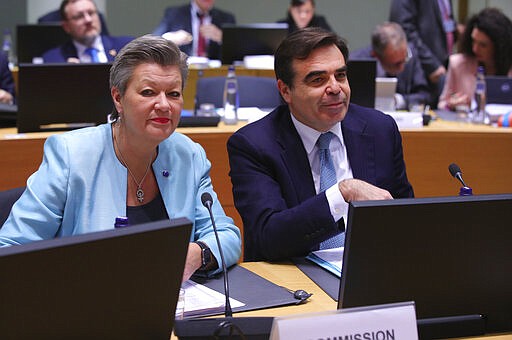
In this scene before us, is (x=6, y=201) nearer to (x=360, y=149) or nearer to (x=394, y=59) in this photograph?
(x=360, y=149)

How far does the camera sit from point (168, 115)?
2.34m

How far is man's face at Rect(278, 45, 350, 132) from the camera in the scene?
8.84 ft

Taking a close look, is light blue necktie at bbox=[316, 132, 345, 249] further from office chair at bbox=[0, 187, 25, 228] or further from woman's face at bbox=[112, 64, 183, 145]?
office chair at bbox=[0, 187, 25, 228]

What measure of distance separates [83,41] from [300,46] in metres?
3.73

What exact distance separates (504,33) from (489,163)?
4.88 ft

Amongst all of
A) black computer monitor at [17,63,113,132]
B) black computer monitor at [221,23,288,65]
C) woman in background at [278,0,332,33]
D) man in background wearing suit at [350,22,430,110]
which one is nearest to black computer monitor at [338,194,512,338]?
black computer monitor at [17,63,113,132]

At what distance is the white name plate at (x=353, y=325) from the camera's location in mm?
1357

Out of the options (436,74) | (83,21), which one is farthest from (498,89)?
(83,21)

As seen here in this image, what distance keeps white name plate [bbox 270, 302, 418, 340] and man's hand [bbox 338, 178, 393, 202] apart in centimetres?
80

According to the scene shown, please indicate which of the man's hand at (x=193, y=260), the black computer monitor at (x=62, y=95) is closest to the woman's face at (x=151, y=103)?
the man's hand at (x=193, y=260)

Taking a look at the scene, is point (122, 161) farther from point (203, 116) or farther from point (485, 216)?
point (203, 116)

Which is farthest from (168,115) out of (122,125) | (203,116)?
(203,116)

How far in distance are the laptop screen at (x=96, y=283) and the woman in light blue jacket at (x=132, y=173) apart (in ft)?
2.30

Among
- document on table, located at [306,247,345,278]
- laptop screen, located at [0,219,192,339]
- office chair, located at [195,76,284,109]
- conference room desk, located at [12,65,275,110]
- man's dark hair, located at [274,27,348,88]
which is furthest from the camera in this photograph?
conference room desk, located at [12,65,275,110]
